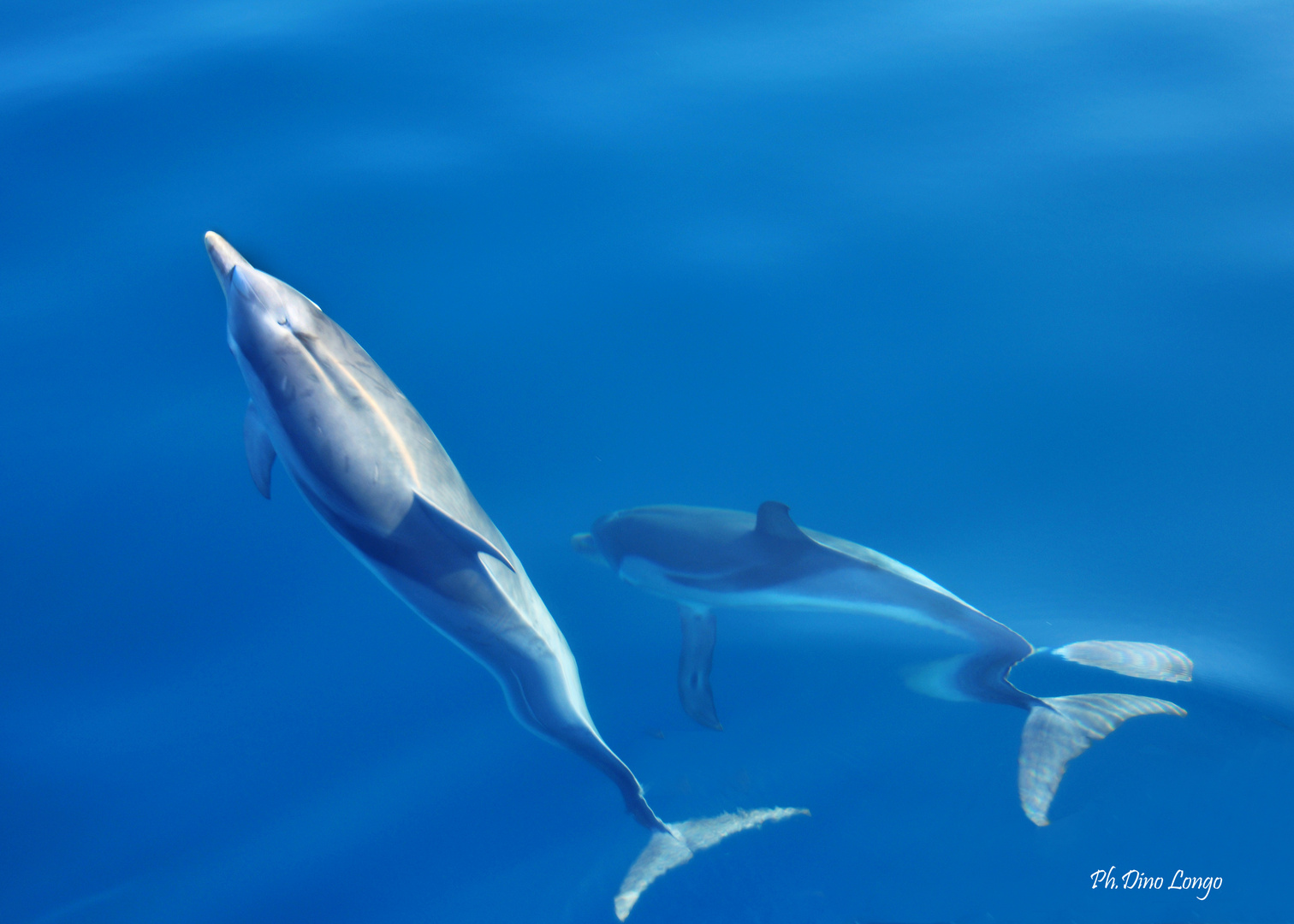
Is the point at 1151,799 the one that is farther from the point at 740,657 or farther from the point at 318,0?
the point at 318,0

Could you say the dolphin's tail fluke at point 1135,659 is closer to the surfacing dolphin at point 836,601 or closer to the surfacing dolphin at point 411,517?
the surfacing dolphin at point 836,601

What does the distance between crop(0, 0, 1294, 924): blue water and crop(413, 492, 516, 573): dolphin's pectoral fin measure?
1.09 metres

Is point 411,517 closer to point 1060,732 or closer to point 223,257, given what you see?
point 223,257

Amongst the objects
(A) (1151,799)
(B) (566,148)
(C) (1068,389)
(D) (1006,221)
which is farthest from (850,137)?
(A) (1151,799)

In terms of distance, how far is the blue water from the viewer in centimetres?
387

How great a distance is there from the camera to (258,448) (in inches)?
166

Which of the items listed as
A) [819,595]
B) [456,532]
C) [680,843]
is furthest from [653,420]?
[680,843]

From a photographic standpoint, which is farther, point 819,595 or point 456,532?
point 819,595

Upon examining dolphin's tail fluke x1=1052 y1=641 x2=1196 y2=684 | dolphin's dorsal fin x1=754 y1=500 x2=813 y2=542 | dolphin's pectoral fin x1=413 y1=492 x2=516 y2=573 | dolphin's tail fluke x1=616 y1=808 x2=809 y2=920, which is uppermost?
dolphin's dorsal fin x1=754 y1=500 x2=813 y2=542

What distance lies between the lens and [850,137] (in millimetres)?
6836

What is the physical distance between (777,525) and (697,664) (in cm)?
83

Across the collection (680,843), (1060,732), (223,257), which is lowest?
(680,843)

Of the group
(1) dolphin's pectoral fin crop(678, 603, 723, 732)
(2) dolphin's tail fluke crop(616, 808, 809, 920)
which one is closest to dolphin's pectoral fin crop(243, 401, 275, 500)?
(1) dolphin's pectoral fin crop(678, 603, 723, 732)

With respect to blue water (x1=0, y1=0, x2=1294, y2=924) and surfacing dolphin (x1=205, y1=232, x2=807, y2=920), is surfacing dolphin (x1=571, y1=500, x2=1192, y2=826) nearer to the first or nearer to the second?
blue water (x1=0, y1=0, x2=1294, y2=924)
